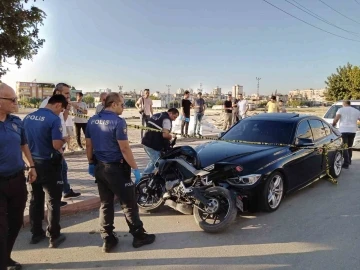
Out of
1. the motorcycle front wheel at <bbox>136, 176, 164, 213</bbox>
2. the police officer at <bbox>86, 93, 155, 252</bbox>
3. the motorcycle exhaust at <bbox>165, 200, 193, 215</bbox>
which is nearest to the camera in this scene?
the police officer at <bbox>86, 93, 155, 252</bbox>

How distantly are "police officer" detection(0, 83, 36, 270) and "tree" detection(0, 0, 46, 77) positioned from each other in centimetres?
510

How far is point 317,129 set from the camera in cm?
675

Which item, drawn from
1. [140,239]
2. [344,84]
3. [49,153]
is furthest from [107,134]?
[344,84]

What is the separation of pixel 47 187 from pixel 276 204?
3.34 m

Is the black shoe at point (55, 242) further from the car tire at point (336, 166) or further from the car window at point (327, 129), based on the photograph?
the car window at point (327, 129)

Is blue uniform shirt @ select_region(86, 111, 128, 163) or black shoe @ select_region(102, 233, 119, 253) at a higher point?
blue uniform shirt @ select_region(86, 111, 128, 163)

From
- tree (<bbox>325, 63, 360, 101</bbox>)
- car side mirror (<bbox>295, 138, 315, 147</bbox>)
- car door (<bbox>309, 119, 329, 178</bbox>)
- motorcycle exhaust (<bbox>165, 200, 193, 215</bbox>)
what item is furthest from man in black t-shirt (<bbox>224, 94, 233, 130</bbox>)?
tree (<bbox>325, 63, 360, 101</bbox>)

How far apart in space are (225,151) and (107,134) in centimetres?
237

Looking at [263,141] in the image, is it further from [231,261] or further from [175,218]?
[231,261]

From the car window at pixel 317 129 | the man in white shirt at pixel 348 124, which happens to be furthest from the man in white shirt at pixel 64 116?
the man in white shirt at pixel 348 124

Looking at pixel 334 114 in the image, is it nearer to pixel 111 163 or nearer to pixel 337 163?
pixel 337 163

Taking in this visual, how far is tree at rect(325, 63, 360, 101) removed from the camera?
3011cm

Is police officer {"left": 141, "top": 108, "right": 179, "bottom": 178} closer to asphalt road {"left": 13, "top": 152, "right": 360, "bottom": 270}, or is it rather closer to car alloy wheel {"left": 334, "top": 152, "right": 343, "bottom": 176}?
asphalt road {"left": 13, "top": 152, "right": 360, "bottom": 270}

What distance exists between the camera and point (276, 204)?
5090mm
